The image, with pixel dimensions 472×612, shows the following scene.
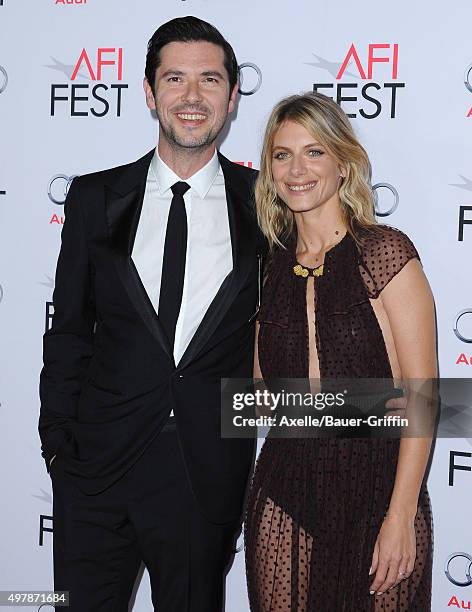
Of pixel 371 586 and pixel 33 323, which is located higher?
pixel 33 323

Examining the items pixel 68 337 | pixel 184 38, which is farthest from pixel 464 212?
pixel 68 337

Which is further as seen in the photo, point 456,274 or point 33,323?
point 33,323

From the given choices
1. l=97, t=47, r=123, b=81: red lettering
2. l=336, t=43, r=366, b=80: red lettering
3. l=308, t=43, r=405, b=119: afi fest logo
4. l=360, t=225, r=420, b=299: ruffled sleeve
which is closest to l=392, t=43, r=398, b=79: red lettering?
l=308, t=43, r=405, b=119: afi fest logo

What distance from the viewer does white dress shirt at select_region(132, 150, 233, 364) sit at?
230cm

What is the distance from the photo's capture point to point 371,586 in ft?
7.07

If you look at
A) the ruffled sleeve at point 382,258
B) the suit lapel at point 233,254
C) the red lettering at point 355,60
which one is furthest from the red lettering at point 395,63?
the ruffled sleeve at point 382,258

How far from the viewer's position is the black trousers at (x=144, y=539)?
7.58ft

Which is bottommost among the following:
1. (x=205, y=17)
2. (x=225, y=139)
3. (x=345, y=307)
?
(x=345, y=307)

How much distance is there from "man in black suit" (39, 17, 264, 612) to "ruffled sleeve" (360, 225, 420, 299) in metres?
0.36

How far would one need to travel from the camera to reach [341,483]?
7.18 ft

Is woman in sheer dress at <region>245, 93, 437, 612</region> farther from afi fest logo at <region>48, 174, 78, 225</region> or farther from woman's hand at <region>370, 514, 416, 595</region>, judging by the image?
afi fest logo at <region>48, 174, 78, 225</region>

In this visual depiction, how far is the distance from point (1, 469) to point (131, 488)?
1140mm

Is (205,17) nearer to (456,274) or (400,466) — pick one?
(456,274)

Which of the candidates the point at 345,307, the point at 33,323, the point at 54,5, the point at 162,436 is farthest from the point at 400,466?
the point at 54,5
